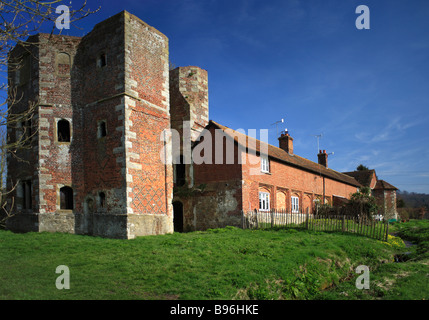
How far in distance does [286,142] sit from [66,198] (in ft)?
69.7

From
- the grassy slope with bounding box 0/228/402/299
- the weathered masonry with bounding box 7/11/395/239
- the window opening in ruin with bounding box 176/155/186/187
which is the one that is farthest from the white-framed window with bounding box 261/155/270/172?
the grassy slope with bounding box 0/228/402/299

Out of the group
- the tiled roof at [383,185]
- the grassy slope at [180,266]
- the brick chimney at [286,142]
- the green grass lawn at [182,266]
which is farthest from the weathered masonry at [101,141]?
the tiled roof at [383,185]

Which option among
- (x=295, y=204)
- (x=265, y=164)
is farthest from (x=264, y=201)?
(x=295, y=204)

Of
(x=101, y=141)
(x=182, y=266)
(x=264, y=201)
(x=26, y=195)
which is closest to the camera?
(x=182, y=266)

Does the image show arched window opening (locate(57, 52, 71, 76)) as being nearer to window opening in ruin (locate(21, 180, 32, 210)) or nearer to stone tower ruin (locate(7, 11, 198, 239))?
stone tower ruin (locate(7, 11, 198, 239))

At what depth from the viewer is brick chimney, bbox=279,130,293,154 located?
31.4 m

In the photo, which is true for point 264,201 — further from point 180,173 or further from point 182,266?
point 182,266

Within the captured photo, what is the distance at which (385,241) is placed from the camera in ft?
57.1

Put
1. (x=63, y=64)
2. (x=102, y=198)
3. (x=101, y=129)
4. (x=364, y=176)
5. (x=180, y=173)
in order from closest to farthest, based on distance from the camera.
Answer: (x=102, y=198)
(x=101, y=129)
(x=63, y=64)
(x=180, y=173)
(x=364, y=176)

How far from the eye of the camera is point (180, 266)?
9938 millimetres

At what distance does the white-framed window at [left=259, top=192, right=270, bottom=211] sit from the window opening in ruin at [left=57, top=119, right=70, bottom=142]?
13.8 m

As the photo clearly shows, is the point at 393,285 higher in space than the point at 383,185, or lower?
lower
